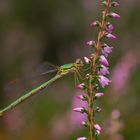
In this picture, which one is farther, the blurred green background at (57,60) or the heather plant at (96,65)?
the blurred green background at (57,60)

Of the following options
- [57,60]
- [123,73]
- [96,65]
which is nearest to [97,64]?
[96,65]

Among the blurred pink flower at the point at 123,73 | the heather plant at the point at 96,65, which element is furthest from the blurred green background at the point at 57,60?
the heather plant at the point at 96,65

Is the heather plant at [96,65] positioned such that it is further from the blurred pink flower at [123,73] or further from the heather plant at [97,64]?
the blurred pink flower at [123,73]

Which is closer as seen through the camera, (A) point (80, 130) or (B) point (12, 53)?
(A) point (80, 130)

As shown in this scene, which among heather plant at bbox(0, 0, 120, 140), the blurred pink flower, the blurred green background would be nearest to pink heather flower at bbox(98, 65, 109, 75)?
heather plant at bbox(0, 0, 120, 140)

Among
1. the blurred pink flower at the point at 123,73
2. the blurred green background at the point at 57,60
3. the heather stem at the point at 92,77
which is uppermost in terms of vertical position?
the blurred green background at the point at 57,60

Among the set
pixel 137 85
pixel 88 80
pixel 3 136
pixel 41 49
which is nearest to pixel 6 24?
pixel 41 49

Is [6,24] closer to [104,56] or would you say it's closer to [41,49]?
[41,49]

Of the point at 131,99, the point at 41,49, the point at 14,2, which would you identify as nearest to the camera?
the point at 131,99

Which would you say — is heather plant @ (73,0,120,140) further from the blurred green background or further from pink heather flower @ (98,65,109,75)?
the blurred green background
